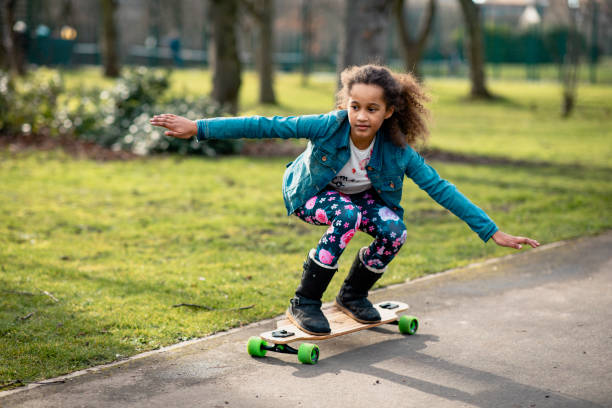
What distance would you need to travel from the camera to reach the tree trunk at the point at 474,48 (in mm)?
22750

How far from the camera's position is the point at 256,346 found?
393 centimetres

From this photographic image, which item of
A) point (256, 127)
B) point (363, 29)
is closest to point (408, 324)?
point (256, 127)

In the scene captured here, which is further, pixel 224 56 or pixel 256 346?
pixel 224 56

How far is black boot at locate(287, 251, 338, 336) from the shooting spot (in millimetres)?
4070

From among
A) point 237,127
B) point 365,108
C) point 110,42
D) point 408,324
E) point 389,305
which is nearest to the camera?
point 237,127

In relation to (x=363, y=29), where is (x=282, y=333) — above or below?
below

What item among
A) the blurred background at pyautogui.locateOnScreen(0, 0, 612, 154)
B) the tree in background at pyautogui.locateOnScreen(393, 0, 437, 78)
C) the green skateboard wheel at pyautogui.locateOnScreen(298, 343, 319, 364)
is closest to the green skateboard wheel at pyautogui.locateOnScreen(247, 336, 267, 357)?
the green skateboard wheel at pyautogui.locateOnScreen(298, 343, 319, 364)

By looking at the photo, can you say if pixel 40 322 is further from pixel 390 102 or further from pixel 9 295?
pixel 390 102

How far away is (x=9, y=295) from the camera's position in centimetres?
488

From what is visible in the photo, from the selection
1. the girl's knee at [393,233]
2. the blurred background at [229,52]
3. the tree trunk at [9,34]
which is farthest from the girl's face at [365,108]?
the tree trunk at [9,34]

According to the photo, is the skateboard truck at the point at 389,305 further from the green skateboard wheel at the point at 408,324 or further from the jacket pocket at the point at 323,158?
the jacket pocket at the point at 323,158

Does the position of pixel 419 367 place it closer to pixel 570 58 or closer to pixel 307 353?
pixel 307 353

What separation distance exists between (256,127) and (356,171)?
0.68 meters

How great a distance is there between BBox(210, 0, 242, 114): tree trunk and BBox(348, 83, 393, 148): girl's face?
9.40 meters
